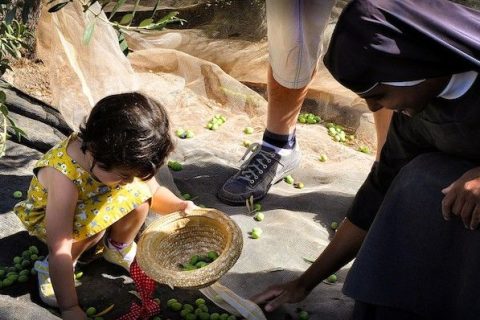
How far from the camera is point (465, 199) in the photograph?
1824 mm

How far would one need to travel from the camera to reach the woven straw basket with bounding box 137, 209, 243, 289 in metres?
2.29

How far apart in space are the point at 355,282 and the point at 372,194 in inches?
14.4

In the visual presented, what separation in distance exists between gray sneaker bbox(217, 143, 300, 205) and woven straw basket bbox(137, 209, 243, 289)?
63cm

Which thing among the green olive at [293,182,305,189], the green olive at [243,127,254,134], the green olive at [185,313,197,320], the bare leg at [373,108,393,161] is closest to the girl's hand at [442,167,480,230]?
the green olive at [185,313,197,320]

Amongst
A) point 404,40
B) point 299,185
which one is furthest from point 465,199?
point 299,185

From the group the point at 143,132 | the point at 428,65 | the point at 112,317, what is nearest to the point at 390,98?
the point at 428,65

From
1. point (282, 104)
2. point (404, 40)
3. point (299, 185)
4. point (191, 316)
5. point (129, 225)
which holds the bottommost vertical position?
point (299, 185)

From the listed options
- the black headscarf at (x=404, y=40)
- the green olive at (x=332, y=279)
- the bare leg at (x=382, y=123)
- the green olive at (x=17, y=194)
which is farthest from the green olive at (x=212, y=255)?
the black headscarf at (x=404, y=40)

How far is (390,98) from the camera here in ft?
6.17

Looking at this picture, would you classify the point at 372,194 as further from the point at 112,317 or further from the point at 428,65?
the point at 112,317

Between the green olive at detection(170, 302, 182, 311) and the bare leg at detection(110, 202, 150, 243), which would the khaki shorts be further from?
the green olive at detection(170, 302, 182, 311)

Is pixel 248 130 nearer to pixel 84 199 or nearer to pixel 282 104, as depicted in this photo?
pixel 282 104

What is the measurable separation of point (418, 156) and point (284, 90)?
139 centimetres

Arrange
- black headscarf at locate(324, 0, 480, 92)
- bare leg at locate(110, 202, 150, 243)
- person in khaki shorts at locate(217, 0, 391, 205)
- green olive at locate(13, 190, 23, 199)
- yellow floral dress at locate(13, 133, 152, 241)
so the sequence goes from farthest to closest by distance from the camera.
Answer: person in khaki shorts at locate(217, 0, 391, 205) < green olive at locate(13, 190, 23, 199) < bare leg at locate(110, 202, 150, 243) < yellow floral dress at locate(13, 133, 152, 241) < black headscarf at locate(324, 0, 480, 92)
